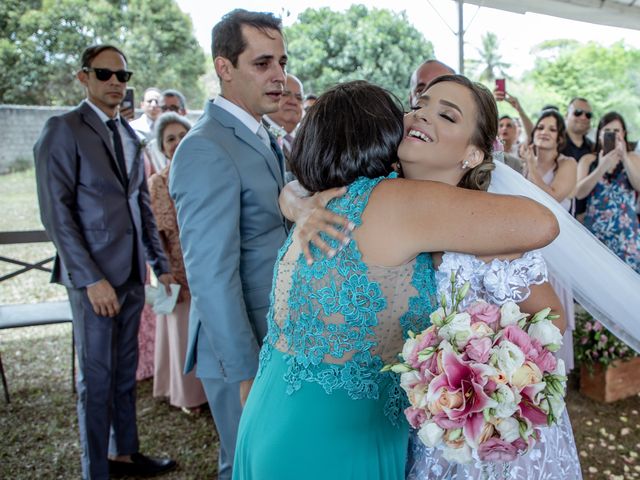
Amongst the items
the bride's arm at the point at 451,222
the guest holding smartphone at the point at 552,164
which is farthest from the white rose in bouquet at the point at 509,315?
the guest holding smartphone at the point at 552,164

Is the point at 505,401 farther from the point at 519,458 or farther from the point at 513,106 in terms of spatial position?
the point at 513,106

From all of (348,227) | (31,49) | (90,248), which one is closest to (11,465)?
(90,248)

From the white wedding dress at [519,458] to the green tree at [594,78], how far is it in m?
32.6

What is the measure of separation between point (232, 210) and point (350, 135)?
2.12 feet

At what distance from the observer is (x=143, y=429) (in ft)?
13.1

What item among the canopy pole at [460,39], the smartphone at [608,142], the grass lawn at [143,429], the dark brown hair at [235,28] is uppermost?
the canopy pole at [460,39]

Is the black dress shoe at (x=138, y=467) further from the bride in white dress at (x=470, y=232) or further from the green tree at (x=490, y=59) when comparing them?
the green tree at (x=490, y=59)

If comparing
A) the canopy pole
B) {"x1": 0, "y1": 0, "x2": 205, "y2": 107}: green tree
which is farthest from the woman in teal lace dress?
{"x1": 0, "y1": 0, "x2": 205, "y2": 107}: green tree

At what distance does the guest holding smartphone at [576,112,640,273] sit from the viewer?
4.82 meters

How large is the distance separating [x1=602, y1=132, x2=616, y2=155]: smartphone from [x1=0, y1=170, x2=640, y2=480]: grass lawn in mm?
1985

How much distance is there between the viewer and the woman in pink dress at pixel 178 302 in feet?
13.3

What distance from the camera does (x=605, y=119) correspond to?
5.14 metres

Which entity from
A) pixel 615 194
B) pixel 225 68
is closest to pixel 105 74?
pixel 225 68

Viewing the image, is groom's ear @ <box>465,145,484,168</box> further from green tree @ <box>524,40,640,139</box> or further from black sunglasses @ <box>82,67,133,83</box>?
green tree @ <box>524,40,640,139</box>
